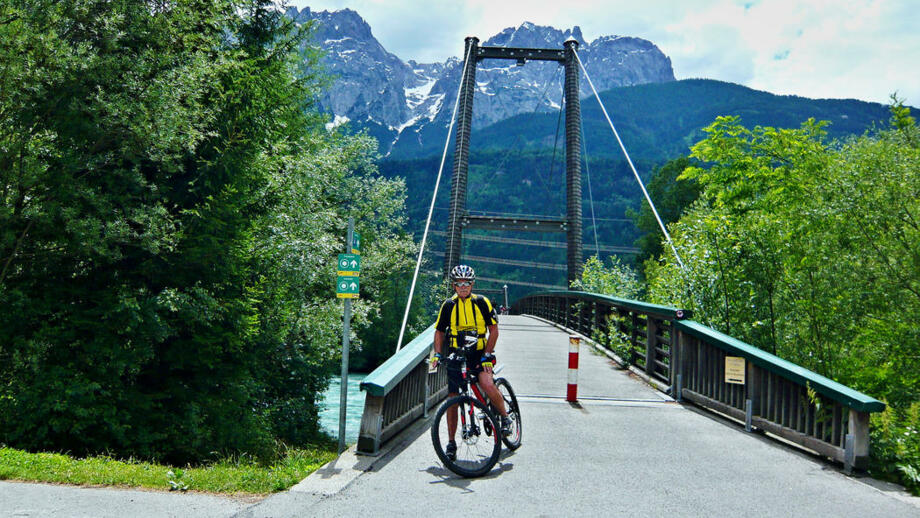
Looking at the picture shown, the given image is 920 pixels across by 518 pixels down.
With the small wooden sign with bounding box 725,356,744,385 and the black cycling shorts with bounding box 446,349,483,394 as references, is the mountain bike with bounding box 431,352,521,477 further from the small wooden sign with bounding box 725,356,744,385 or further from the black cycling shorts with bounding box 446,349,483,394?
the small wooden sign with bounding box 725,356,744,385

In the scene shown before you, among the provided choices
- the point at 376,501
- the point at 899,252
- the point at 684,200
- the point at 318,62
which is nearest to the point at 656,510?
the point at 376,501

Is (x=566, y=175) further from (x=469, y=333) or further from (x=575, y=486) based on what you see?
(x=575, y=486)

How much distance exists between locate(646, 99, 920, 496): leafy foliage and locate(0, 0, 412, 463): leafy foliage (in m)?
8.04

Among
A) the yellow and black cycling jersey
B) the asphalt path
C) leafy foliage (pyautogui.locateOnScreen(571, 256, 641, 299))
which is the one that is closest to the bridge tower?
leafy foliage (pyautogui.locateOnScreen(571, 256, 641, 299))

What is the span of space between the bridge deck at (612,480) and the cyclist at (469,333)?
0.63 metres

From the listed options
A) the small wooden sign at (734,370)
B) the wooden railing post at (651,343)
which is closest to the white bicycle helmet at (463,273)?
the small wooden sign at (734,370)

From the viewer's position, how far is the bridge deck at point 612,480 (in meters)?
4.59

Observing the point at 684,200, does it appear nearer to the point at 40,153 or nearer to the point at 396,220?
the point at 396,220

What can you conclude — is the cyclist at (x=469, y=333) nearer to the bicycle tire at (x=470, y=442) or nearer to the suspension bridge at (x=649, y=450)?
the bicycle tire at (x=470, y=442)

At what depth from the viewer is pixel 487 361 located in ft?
18.5

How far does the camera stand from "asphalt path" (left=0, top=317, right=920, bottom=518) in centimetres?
455

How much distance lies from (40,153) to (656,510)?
9230 mm

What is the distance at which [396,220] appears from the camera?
30.5m

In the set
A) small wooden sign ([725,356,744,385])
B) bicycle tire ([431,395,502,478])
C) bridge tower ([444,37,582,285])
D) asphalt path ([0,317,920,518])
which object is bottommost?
asphalt path ([0,317,920,518])
